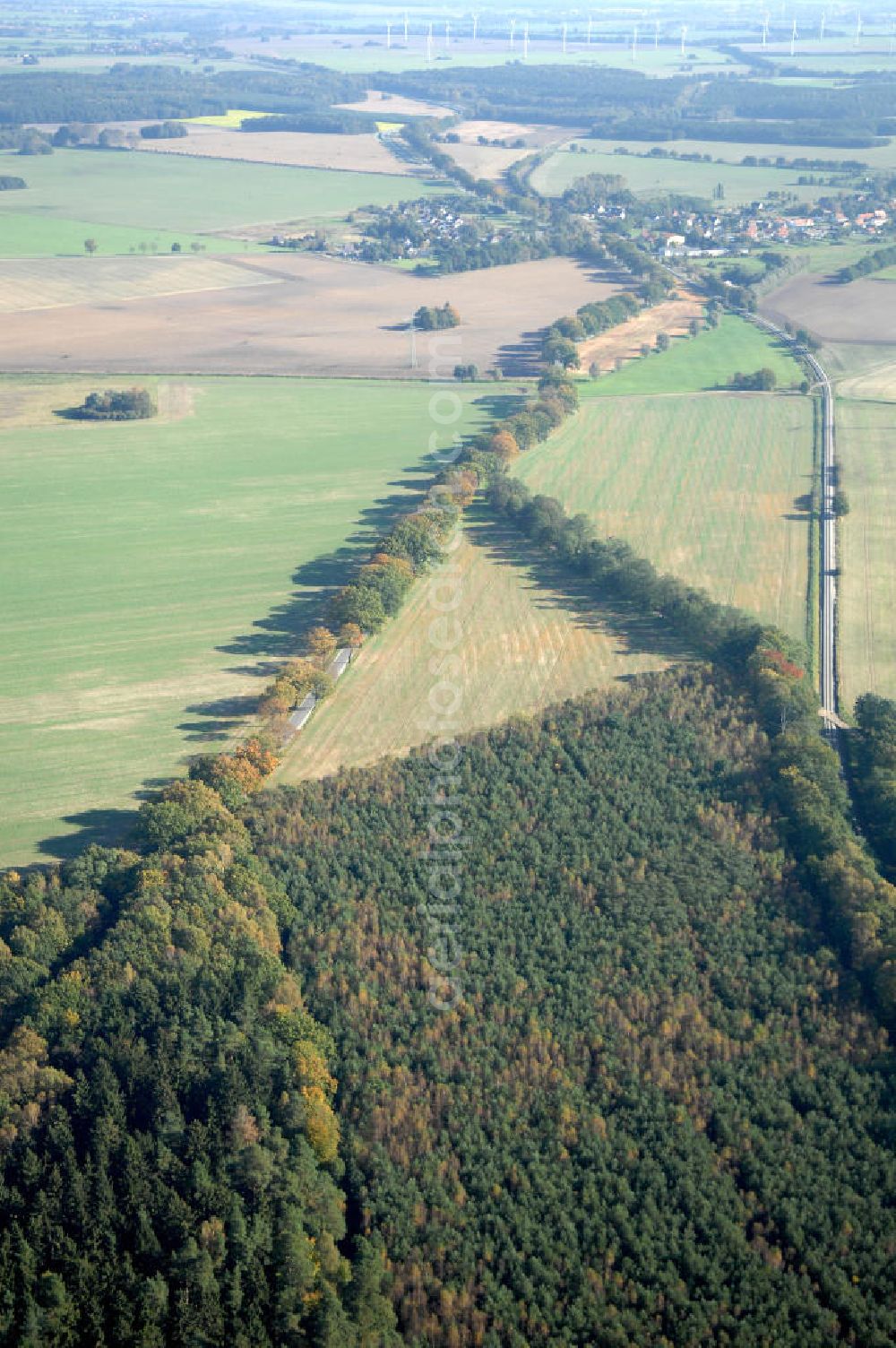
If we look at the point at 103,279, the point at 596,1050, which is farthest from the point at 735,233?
the point at 596,1050

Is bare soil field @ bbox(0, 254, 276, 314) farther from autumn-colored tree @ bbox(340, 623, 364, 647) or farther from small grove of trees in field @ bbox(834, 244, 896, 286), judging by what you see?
autumn-colored tree @ bbox(340, 623, 364, 647)

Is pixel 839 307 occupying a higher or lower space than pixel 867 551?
higher

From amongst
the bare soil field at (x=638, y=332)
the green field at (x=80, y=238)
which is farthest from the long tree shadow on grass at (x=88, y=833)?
the green field at (x=80, y=238)

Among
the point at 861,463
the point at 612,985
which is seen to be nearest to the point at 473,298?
the point at 861,463

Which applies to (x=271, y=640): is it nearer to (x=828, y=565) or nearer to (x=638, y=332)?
(x=828, y=565)

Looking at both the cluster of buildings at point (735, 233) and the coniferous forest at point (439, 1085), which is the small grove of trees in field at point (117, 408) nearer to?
the coniferous forest at point (439, 1085)

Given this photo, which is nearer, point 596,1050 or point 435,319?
point 596,1050
